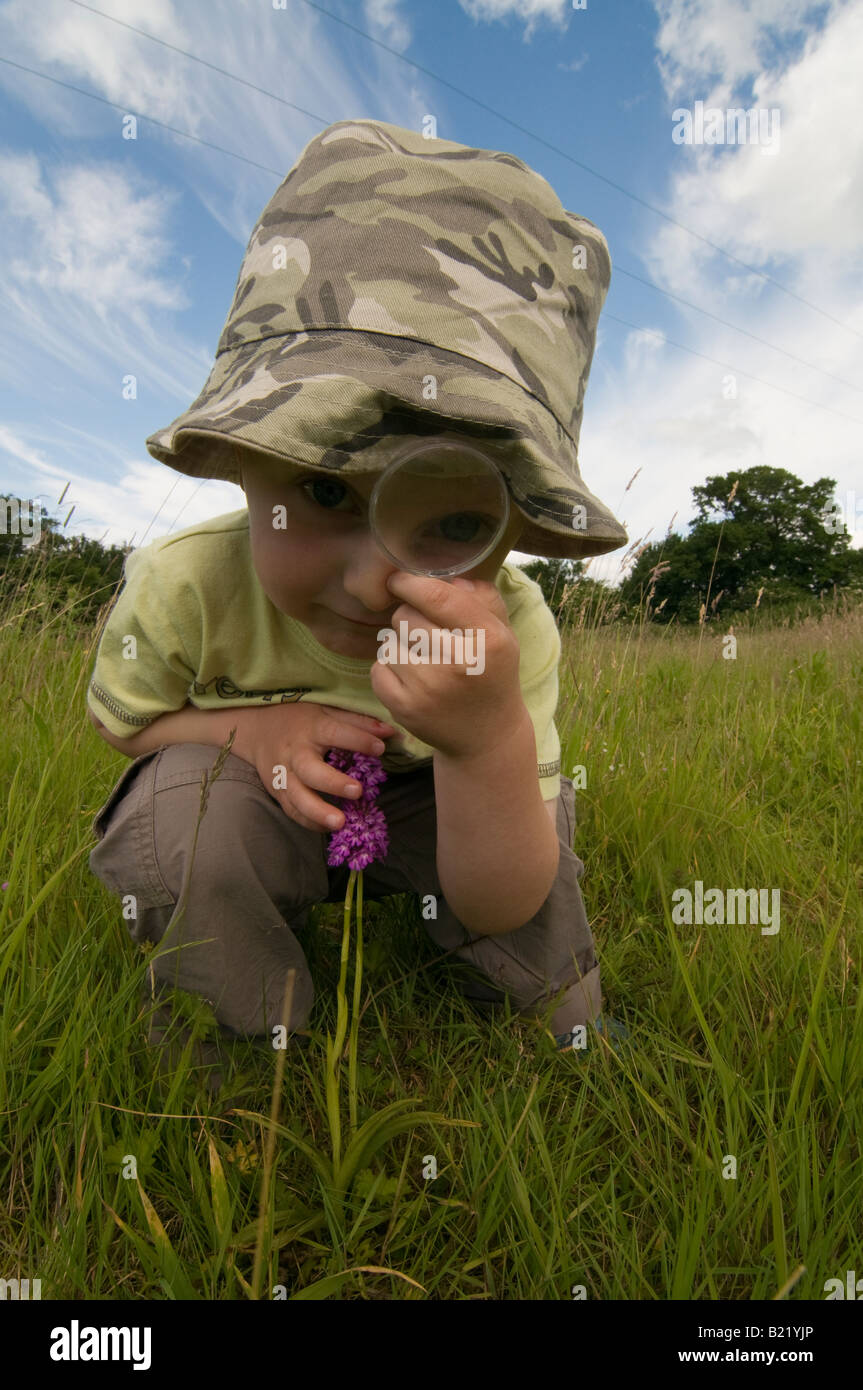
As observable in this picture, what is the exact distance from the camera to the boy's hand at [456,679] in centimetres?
114

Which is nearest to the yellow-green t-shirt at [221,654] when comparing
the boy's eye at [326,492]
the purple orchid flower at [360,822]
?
the purple orchid flower at [360,822]

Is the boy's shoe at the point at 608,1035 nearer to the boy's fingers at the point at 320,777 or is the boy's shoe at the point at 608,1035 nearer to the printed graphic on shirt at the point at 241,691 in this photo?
the boy's fingers at the point at 320,777

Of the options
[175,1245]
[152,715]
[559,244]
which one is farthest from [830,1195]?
[559,244]

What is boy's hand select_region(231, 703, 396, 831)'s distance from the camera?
1.30 m

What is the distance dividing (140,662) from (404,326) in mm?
886

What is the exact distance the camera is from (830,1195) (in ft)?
4.02

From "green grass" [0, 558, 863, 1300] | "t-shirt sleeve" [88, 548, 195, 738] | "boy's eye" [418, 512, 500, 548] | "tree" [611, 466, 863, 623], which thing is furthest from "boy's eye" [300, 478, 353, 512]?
"tree" [611, 466, 863, 623]

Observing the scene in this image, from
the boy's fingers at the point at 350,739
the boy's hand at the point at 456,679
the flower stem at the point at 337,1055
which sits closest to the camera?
the flower stem at the point at 337,1055

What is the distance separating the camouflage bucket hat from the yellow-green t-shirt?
24 cm

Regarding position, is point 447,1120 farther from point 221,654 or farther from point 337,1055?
point 221,654

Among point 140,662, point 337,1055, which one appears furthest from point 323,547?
point 337,1055

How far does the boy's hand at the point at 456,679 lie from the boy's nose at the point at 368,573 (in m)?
0.02

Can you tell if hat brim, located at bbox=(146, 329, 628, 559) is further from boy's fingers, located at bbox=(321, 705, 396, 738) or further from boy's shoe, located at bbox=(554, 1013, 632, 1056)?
boy's shoe, located at bbox=(554, 1013, 632, 1056)

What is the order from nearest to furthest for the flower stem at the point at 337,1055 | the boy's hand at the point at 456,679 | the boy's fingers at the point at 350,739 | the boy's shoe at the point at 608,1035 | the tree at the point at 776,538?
the flower stem at the point at 337,1055, the boy's hand at the point at 456,679, the boy's fingers at the point at 350,739, the boy's shoe at the point at 608,1035, the tree at the point at 776,538
